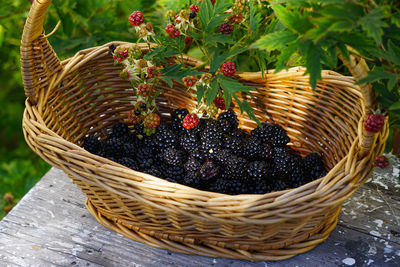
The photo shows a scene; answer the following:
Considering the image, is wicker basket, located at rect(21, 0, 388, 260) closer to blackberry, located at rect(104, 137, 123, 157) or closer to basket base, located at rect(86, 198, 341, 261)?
basket base, located at rect(86, 198, 341, 261)

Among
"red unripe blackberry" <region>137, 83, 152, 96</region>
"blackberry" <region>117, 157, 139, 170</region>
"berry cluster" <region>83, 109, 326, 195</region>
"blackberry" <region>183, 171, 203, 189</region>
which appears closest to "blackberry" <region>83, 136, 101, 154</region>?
"berry cluster" <region>83, 109, 326, 195</region>

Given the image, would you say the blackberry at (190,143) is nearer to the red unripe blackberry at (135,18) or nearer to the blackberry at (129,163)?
the blackberry at (129,163)

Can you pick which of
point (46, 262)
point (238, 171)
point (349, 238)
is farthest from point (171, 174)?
point (349, 238)

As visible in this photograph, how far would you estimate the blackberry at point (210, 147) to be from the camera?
1288mm

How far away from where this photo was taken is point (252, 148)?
1304 mm

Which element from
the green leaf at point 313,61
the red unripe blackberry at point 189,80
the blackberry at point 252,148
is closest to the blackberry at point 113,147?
the red unripe blackberry at point 189,80

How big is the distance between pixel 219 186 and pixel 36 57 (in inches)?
26.5

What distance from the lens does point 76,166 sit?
40.8 inches

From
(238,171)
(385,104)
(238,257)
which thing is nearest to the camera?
(385,104)

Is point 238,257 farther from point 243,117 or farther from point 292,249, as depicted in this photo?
point 243,117

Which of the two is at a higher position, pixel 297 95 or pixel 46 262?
pixel 297 95

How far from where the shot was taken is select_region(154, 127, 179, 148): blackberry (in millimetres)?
1379

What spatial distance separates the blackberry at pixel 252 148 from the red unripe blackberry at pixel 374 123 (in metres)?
0.43

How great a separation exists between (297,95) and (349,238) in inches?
19.5
